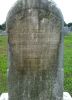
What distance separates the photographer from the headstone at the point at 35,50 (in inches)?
295

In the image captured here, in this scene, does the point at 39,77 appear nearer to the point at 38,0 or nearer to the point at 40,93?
the point at 40,93

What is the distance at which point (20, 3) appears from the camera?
24.6 ft

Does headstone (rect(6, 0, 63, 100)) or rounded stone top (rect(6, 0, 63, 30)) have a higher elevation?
rounded stone top (rect(6, 0, 63, 30))

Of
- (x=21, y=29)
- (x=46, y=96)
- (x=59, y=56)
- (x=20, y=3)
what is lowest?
(x=46, y=96)

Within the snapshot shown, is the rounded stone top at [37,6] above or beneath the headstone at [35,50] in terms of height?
above

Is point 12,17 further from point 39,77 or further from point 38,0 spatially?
point 39,77

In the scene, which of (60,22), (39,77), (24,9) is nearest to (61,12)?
(60,22)

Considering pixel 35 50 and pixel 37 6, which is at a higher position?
pixel 37 6

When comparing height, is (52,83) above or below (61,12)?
below

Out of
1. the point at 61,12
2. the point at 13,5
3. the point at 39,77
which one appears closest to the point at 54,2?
the point at 61,12

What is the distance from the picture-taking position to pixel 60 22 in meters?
7.52

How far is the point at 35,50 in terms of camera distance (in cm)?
755

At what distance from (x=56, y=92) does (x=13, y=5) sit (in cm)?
181

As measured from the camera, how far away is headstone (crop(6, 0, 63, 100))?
7500mm
